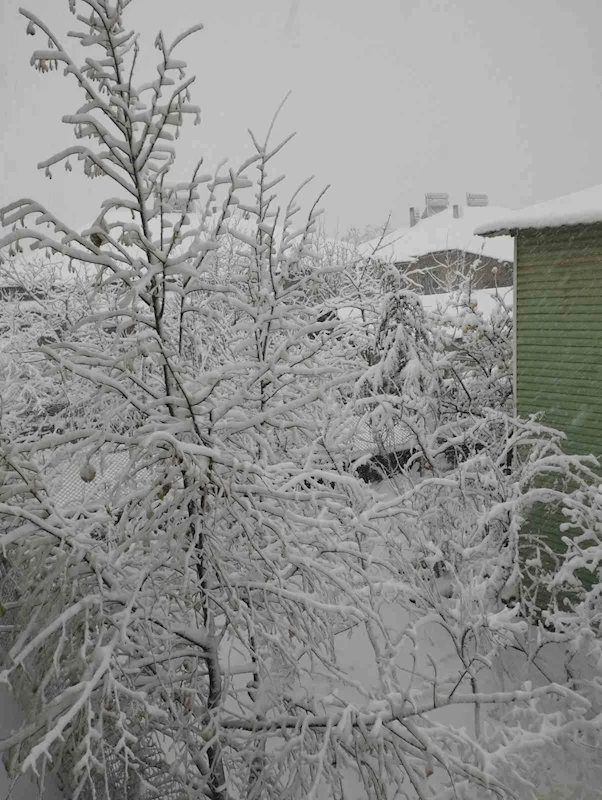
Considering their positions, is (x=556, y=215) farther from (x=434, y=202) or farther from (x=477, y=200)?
(x=434, y=202)

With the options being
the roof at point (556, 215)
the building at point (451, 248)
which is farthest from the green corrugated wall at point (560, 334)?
the building at point (451, 248)

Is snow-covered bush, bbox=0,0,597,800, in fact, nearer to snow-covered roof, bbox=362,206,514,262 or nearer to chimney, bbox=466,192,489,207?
snow-covered roof, bbox=362,206,514,262

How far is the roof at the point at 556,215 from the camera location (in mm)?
7270

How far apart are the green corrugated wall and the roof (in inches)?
9.6

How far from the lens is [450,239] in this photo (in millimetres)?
33656

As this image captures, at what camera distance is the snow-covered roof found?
3094 centimetres

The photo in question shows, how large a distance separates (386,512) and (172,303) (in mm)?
10866

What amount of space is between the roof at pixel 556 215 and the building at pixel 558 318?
0.04ft

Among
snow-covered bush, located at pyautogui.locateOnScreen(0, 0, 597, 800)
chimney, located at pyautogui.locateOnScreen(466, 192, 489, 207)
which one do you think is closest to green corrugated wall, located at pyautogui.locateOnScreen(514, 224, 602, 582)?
snow-covered bush, located at pyautogui.locateOnScreen(0, 0, 597, 800)

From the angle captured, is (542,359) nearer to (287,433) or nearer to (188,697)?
(287,433)

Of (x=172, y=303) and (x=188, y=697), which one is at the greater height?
(x=172, y=303)

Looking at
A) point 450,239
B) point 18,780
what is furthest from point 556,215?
point 450,239

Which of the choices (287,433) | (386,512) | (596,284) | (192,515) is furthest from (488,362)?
(192,515)

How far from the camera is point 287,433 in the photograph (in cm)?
520
